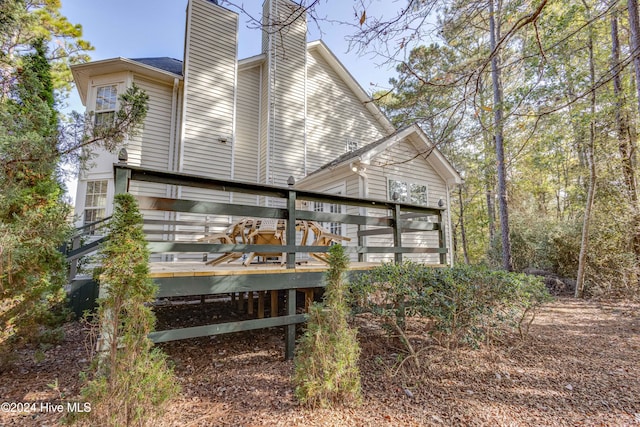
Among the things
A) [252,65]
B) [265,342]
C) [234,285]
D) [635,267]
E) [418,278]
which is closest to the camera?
[234,285]

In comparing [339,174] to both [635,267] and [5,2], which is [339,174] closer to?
[5,2]

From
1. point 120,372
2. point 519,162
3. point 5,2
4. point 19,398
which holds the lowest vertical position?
point 19,398

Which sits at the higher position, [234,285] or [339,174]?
[339,174]

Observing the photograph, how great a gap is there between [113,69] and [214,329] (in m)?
8.32

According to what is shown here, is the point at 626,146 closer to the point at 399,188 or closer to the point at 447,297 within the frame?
the point at 399,188

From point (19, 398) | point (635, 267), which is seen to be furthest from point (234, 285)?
point (635, 267)

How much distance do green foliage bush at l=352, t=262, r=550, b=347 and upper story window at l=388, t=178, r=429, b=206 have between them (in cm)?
446

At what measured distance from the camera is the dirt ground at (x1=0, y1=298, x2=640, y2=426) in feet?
7.86

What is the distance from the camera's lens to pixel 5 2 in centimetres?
359

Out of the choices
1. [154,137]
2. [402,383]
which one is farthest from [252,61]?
[402,383]

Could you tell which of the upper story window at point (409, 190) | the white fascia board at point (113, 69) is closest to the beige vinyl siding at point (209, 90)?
the white fascia board at point (113, 69)

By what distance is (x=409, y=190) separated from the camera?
8219 millimetres

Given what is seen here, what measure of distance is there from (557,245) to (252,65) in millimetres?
10910

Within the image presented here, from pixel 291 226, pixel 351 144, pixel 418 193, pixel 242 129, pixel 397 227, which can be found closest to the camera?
pixel 291 226
